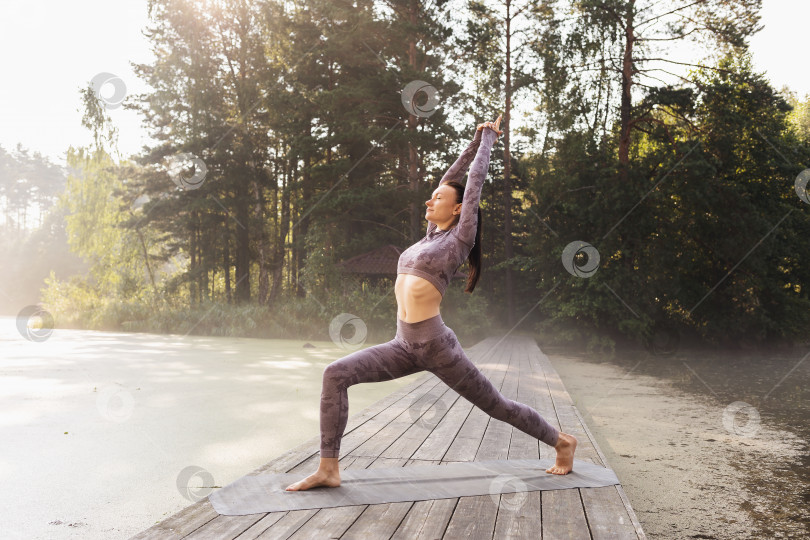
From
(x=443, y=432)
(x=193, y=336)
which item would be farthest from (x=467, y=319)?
(x=443, y=432)

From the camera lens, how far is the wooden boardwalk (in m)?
2.06

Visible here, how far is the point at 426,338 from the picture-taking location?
245 cm

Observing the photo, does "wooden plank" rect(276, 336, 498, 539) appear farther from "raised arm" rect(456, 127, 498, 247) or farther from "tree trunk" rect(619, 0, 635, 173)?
"tree trunk" rect(619, 0, 635, 173)

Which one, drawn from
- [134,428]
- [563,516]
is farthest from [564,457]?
[134,428]

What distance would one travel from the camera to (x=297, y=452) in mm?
3154

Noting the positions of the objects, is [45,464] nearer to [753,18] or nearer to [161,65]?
[753,18]

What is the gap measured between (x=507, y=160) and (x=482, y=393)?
18.5m

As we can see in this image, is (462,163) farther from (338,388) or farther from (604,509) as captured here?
(604,509)

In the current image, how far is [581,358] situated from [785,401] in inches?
235

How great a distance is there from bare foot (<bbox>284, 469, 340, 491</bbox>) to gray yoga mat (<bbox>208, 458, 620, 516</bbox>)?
0.02 meters

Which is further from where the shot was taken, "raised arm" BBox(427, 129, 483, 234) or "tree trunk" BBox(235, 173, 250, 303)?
"tree trunk" BBox(235, 173, 250, 303)

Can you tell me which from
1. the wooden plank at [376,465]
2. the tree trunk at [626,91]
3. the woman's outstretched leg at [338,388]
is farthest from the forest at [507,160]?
the woman's outstretched leg at [338,388]

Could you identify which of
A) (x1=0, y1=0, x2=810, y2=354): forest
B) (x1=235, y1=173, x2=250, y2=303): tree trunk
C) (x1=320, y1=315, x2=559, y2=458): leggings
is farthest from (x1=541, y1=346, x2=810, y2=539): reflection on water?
(x1=235, y1=173, x2=250, y2=303): tree trunk

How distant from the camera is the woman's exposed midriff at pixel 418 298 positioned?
243 centimetres
